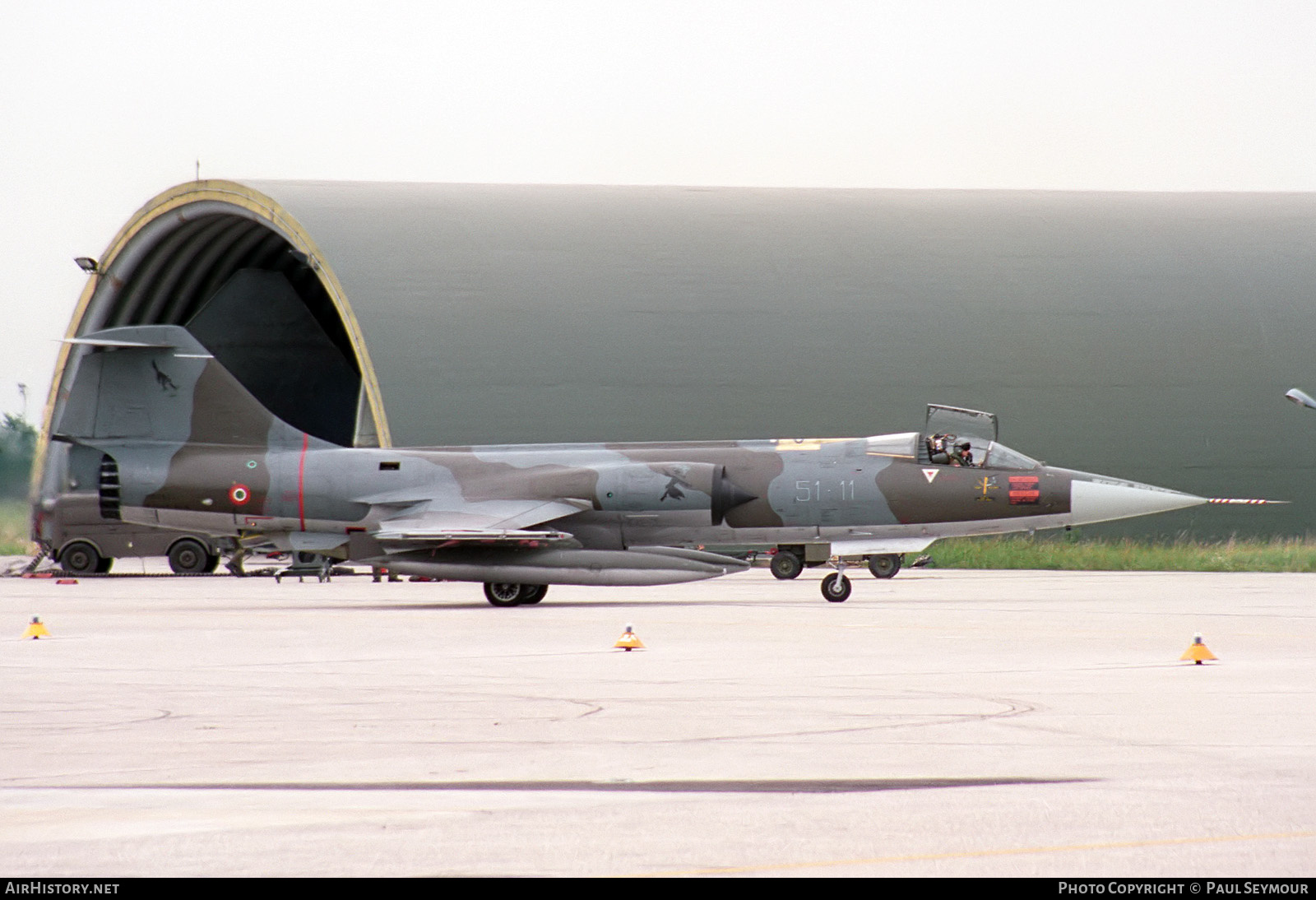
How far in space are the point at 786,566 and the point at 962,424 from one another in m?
8.71

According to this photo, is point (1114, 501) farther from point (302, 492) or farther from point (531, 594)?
point (302, 492)

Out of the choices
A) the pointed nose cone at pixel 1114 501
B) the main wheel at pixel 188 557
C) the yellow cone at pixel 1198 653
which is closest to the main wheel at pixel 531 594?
the pointed nose cone at pixel 1114 501

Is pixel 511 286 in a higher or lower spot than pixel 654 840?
higher

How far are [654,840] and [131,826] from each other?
211 centimetres

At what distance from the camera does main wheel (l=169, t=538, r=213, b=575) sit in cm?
3778

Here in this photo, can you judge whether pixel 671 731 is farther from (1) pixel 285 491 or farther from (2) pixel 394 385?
(2) pixel 394 385

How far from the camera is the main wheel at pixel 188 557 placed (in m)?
37.8

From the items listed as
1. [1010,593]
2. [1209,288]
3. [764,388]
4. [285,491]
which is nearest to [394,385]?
[764,388]

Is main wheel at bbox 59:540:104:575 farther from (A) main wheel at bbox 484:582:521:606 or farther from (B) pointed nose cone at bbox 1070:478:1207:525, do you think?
(B) pointed nose cone at bbox 1070:478:1207:525

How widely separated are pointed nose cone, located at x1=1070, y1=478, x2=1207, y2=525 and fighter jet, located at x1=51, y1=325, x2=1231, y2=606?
0.03m

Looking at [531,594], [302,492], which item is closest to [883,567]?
[531,594]

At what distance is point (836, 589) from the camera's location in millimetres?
23562
